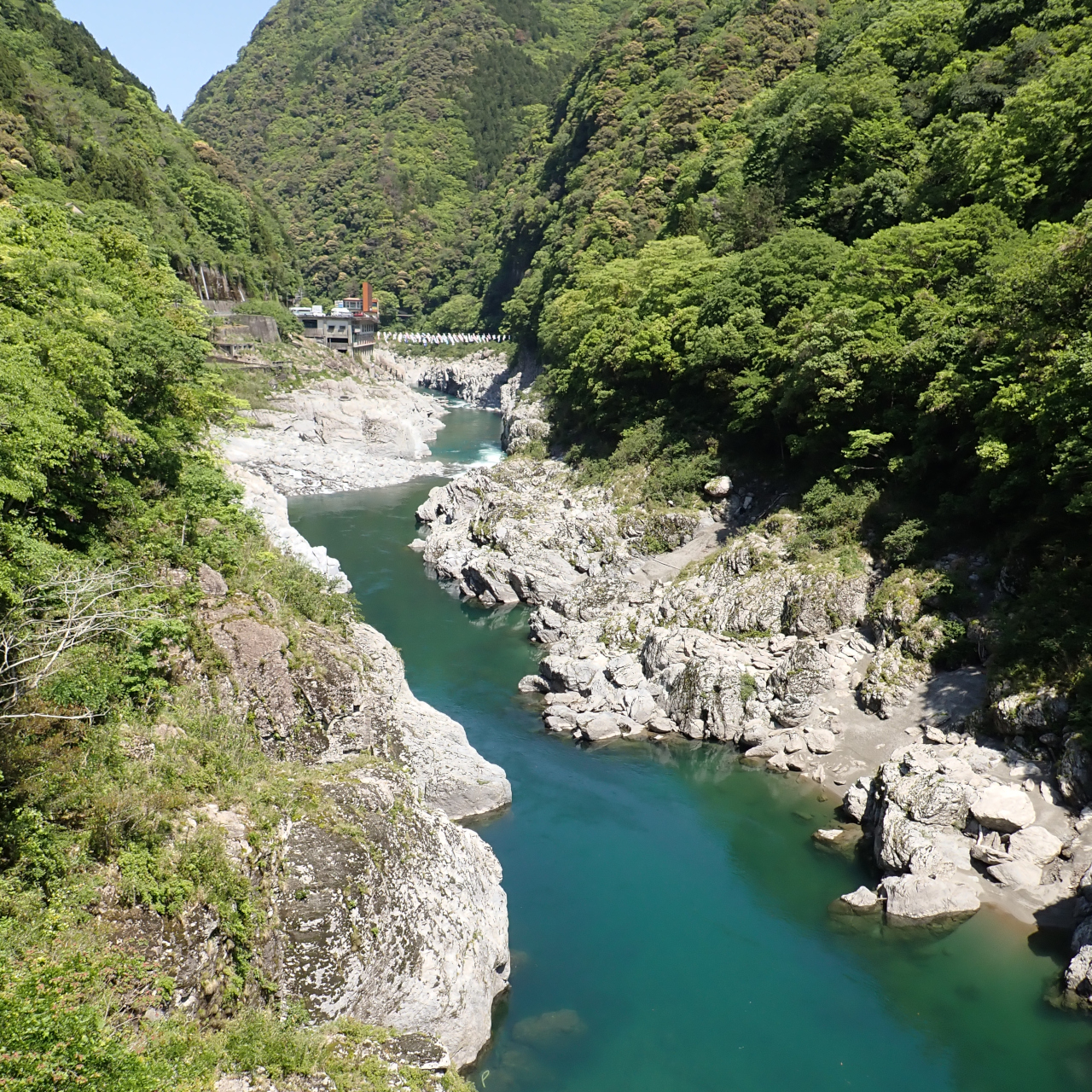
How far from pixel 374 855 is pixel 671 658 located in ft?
43.6

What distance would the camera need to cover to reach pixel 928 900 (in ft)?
49.4

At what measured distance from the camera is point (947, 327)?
23016 mm

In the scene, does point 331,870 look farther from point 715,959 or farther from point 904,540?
point 904,540

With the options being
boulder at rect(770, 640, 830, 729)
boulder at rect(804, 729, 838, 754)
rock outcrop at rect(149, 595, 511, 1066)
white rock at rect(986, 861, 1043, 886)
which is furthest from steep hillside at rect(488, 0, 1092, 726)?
rock outcrop at rect(149, 595, 511, 1066)

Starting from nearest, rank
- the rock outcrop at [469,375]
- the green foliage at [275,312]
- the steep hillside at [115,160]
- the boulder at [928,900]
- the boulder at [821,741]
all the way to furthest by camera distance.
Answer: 1. the boulder at [928,900]
2. the boulder at [821,741]
3. the steep hillside at [115,160]
4. the green foliage at [275,312]
5. the rock outcrop at [469,375]

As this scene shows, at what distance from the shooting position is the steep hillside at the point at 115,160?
46.5 metres

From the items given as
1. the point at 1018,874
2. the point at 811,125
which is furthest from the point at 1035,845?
the point at 811,125

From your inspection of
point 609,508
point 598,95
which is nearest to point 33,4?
point 598,95

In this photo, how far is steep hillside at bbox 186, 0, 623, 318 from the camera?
115312mm

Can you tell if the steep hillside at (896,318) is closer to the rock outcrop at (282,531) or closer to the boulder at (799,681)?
the boulder at (799,681)

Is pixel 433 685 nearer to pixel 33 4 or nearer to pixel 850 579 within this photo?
pixel 850 579

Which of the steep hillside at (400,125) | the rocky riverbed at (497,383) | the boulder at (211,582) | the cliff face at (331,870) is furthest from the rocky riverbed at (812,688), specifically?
the steep hillside at (400,125)

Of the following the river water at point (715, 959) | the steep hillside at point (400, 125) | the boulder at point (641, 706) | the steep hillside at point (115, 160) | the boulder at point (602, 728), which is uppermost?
the steep hillside at point (400, 125)

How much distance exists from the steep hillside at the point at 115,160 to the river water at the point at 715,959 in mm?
39460
